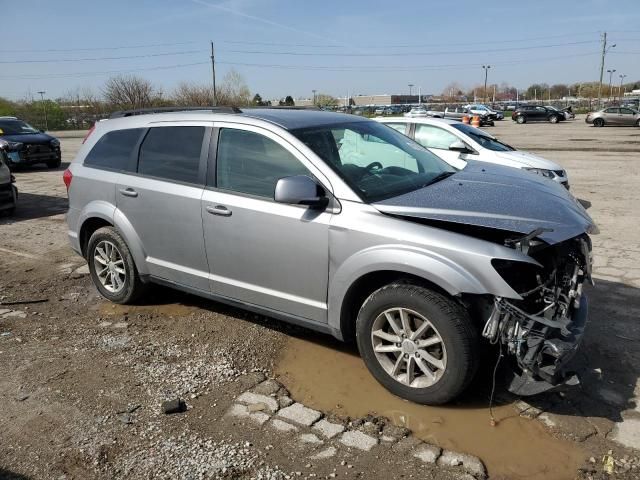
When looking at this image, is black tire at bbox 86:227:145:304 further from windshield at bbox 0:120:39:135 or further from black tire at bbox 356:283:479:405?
windshield at bbox 0:120:39:135

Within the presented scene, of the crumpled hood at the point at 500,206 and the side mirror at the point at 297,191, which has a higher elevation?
the side mirror at the point at 297,191

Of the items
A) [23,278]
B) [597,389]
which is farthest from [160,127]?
[597,389]

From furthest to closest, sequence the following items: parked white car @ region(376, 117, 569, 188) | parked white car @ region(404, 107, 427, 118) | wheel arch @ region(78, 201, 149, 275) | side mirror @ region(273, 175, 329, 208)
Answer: parked white car @ region(404, 107, 427, 118) < parked white car @ region(376, 117, 569, 188) < wheel arch @ region(78, 201, 149, 275) < side mirror @ region(273, 175, 329, 208)

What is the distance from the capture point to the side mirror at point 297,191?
3.50 metres

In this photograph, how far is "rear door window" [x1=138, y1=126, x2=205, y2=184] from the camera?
14.3ft

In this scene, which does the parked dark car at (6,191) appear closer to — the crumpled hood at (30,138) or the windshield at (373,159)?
the crumpled hood at (30,138)

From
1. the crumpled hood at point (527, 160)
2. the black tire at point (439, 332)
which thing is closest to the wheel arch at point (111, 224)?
the black tire at point (439, 332)

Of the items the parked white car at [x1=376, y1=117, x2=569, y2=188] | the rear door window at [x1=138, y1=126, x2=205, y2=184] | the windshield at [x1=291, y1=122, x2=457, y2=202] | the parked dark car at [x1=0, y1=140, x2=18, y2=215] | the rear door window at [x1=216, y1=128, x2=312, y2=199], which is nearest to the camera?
the windshield at [x1=291, y1=122, x2=457, y2=202]

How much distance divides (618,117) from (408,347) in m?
40.7

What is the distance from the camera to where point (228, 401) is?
3541 millimetres

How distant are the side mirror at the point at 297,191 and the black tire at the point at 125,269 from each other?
213 centimetres

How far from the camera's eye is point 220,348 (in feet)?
14.1

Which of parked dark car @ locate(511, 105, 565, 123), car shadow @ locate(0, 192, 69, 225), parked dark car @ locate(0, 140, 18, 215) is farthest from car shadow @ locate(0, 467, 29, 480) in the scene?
parked dark car @ locate(511, 105, 565, 123)

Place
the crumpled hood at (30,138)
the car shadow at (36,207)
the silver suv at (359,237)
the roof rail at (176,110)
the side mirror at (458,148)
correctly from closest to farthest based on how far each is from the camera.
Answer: the silver suv at (359,237) → the roof rail at (176,110) → the side mirror at (458,148) → the car shadow at (36,207) → the crumpled hood at (30,138)
